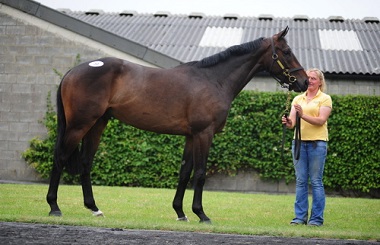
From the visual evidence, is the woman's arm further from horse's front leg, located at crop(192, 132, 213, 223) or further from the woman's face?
horse's front leg, located at crop(192, 132, 213, 223)

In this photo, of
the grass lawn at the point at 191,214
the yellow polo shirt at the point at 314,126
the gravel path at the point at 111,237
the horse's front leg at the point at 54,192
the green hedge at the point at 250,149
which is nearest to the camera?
the gravel path at the point at 111,237

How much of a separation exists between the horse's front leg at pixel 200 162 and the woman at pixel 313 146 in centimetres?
123

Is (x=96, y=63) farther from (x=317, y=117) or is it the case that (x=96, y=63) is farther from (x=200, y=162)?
Answer: (x=317, y=117)

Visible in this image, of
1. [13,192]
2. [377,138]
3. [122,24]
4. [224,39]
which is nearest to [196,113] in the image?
[13,192]

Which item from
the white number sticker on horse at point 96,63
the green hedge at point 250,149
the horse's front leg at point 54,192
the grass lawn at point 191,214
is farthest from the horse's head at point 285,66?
the green hedge at point 250,149

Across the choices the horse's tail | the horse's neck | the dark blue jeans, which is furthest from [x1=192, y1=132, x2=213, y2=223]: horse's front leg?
the horse's tail

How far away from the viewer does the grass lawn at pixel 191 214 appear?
6371mm

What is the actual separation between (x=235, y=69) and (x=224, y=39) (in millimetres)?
11245

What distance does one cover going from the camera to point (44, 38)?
1486 centimetres

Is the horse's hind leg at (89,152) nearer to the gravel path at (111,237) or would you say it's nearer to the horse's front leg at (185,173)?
the horse's front leg at (185,173)

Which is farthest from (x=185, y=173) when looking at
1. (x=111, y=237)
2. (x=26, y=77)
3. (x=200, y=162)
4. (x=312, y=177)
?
(x=26, y=77)

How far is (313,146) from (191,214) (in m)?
2.14

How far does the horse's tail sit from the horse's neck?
215 cm

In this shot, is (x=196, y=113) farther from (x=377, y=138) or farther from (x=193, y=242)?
(x=377, y=138)
